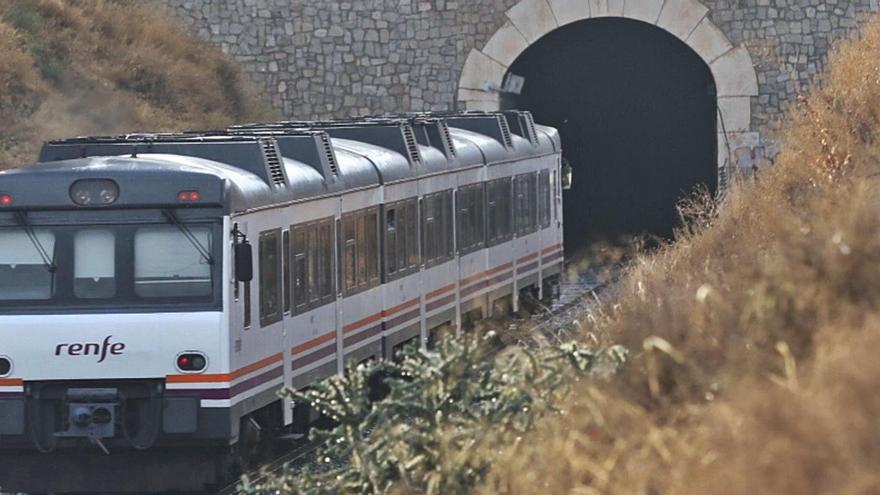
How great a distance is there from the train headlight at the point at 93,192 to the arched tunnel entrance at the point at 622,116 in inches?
948

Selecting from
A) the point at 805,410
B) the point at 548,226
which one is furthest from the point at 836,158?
the point at 548,226

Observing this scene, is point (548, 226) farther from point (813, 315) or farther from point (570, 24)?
point (813, 315)

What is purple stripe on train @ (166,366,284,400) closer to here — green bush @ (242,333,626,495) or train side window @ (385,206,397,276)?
green bush @ (242,333,626,495)

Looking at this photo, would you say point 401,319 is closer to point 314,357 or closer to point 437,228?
point 437,228

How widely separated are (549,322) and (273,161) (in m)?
8.14

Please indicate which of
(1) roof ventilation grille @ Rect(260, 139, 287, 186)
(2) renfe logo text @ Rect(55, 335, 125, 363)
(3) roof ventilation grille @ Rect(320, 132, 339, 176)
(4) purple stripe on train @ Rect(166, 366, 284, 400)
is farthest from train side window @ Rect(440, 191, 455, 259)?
(2) renfe logo text @ Rect(55, 335, 125, 363)

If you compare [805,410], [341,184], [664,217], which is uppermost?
[805,410]

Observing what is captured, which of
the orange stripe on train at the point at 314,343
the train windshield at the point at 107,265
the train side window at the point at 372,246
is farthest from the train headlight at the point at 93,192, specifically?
the train side window at the point at 372,246

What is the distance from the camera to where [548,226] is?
2586cm

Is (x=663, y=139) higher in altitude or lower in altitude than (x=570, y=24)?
lower

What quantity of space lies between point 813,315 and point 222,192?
5.82m

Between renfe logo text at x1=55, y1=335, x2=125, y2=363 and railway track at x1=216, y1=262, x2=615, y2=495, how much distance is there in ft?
3.93

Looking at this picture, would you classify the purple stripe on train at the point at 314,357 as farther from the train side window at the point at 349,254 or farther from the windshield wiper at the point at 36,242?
the windshield wiper at the point at 36,242

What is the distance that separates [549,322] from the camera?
2125 cm
